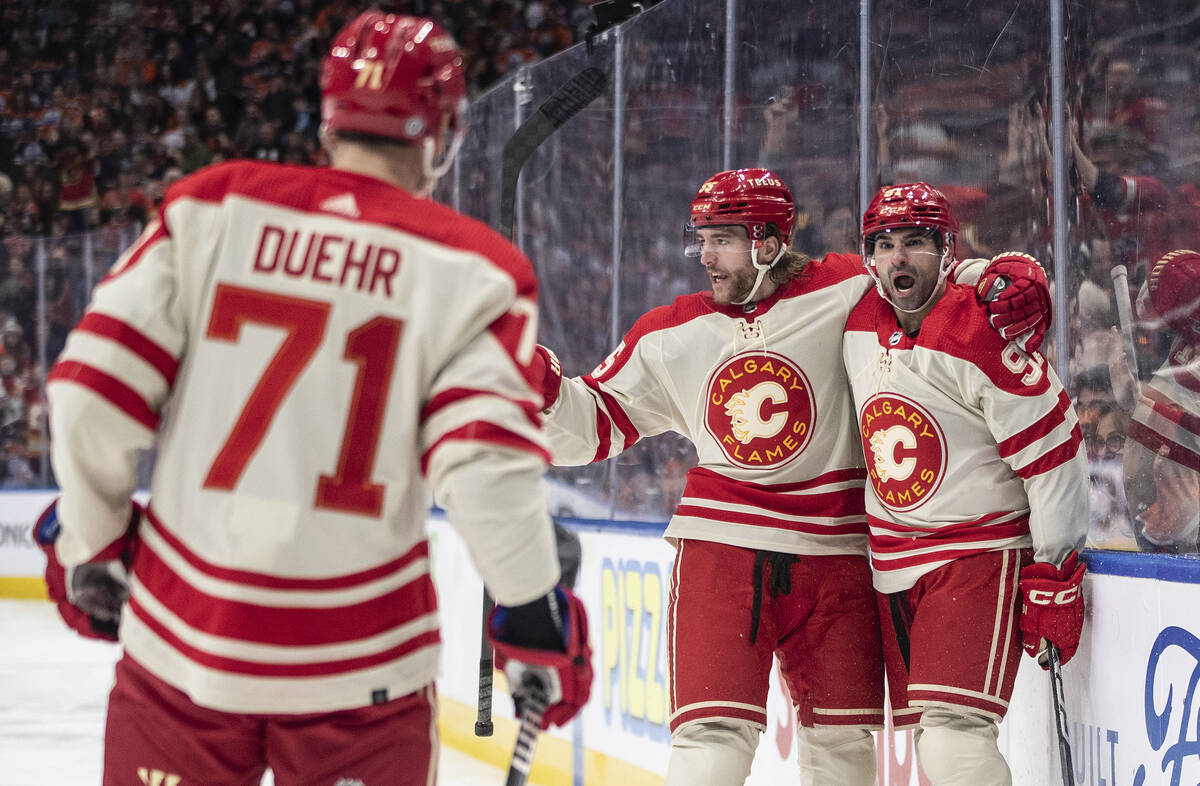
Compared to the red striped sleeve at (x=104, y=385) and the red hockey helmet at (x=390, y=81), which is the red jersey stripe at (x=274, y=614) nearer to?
the red striped sleeve at (x=104, y=385)

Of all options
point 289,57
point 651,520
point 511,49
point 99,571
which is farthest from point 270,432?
point 289,57

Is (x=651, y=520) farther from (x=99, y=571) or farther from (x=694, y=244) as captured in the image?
(x=99, y=571)

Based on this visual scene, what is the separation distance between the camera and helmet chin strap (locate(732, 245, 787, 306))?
8.42 feet

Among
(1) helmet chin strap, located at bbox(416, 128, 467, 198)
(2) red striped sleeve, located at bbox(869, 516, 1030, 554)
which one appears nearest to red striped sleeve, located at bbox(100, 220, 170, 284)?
(1) helmet chin strap, located at bbox(416, 128, 467, 198)

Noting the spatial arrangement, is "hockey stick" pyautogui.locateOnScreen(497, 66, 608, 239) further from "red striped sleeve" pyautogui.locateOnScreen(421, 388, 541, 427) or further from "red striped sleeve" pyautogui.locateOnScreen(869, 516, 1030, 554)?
"red striped sleeve" pyautogui.locateOnScreen(421, 388, 541, 427)

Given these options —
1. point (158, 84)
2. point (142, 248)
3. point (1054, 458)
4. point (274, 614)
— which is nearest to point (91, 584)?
point (274, 614)

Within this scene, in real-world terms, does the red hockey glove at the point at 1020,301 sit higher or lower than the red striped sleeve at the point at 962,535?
higher

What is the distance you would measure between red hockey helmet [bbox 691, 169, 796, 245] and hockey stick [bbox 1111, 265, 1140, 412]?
0.64 m

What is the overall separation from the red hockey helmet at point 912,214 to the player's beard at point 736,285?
0.22 m

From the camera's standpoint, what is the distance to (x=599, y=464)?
4562mm

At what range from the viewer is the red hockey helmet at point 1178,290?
2.55 metres

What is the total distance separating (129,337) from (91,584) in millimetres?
271

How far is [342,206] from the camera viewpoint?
1.42 meters

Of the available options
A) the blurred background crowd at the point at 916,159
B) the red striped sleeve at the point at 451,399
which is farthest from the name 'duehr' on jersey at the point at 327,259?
the blurred background crowd at the point at 916,159
